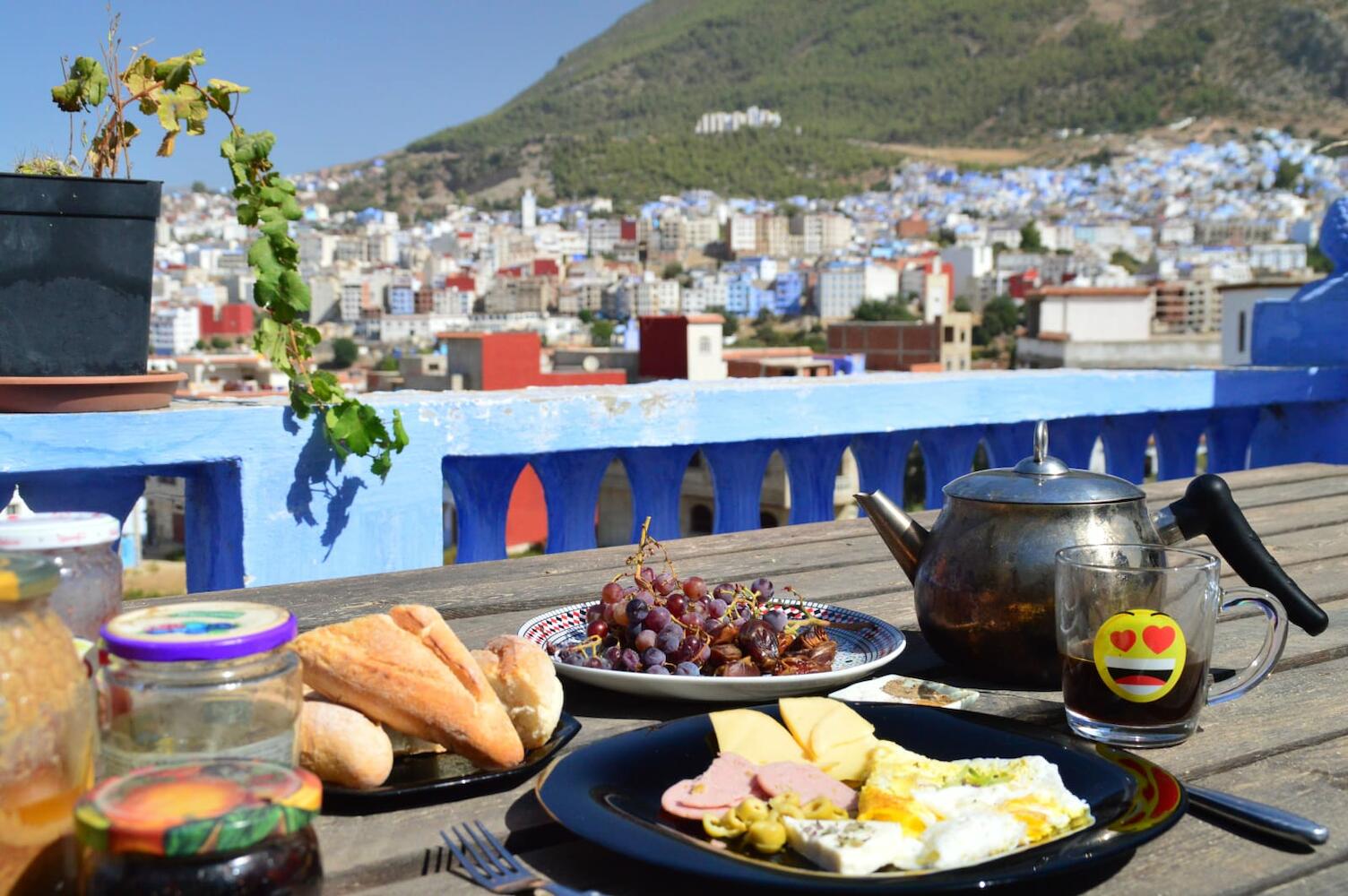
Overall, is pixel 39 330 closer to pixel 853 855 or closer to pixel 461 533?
pixel 461 533

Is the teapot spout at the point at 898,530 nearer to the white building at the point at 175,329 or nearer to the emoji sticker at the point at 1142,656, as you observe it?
the emoji sticker at the point at 1142,656

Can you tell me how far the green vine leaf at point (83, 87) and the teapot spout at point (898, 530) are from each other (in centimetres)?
132

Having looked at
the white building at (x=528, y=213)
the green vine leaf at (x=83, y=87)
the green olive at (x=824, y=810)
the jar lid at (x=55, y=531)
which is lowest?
the green olive at (x=824, y=810)

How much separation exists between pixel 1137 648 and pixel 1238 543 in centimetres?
20

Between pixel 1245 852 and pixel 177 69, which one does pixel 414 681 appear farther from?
pixel 177 69

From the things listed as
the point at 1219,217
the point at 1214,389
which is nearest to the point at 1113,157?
the point at 1219,217

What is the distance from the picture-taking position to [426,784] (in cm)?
75

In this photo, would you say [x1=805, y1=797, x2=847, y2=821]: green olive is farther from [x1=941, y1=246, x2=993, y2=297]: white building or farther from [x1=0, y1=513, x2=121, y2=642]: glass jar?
[x1=941, y1=246, x2=993, y2=297]: white building

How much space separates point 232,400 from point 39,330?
31 cm

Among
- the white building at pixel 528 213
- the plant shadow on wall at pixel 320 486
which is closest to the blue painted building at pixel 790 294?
the white building at pixel 528 213

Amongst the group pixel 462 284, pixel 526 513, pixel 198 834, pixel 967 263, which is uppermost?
pixel 967 263

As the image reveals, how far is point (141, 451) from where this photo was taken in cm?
177

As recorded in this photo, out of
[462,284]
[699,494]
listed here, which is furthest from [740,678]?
[462,284]

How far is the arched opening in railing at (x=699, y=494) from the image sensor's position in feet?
11.8
